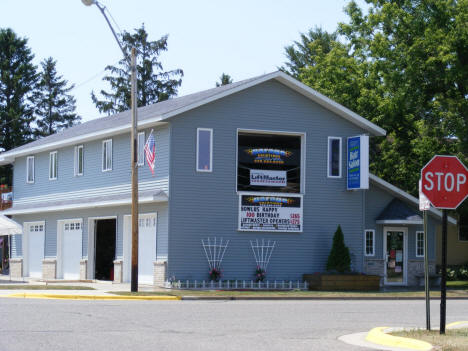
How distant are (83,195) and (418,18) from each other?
16.3 m

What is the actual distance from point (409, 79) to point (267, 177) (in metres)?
8.83

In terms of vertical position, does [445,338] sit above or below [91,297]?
above

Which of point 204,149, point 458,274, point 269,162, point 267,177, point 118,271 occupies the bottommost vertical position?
point 458,274

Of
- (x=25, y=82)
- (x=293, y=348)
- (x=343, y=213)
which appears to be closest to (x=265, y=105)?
(x=343, y=213)

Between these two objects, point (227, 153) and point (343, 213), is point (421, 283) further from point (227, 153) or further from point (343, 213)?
point (227, 153)

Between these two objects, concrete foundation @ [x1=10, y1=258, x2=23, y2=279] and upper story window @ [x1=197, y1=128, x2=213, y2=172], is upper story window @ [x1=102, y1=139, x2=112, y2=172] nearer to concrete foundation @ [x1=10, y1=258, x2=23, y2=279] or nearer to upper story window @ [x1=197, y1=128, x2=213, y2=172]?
upper story window @ [x1=197, y1=128, x2=213, y2=172]

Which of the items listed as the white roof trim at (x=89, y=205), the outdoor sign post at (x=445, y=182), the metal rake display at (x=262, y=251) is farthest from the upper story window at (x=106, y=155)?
the outdoor sign post at (x=445, y=182)

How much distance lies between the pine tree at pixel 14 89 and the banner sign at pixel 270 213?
38.7 m

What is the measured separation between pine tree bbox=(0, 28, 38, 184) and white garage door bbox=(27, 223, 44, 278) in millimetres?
26988

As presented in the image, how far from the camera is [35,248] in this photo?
37406mm

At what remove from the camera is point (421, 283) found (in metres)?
32.8

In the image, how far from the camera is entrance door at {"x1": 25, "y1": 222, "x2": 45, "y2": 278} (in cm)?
3672

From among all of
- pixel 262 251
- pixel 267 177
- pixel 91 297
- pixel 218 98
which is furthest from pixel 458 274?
pixel 91 297

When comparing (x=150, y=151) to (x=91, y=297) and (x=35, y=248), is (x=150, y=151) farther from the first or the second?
(x=35, y=248)
